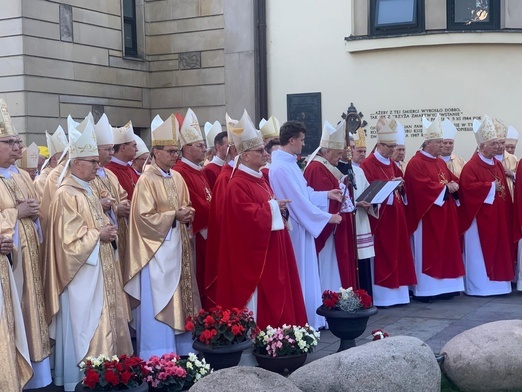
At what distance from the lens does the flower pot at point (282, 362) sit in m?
6.84

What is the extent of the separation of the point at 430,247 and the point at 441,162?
3.64 feet

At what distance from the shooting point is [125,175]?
9.12 metres

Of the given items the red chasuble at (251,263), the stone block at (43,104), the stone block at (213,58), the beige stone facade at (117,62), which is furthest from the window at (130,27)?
the red chasuble at (251,263)

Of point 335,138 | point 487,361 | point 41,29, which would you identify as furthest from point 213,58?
point 487,361

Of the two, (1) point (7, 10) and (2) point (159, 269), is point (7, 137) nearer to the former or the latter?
(2) point (159, 269)

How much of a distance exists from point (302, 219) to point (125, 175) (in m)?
2.00

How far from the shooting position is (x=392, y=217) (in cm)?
1005

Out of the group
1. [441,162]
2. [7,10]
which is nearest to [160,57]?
[7,10]

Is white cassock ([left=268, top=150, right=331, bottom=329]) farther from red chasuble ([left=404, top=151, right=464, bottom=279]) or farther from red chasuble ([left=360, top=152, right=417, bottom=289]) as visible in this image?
red chasuble ([left=404, top=151, right=464, bottom=279])

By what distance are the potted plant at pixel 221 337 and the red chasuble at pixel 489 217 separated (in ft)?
15.9

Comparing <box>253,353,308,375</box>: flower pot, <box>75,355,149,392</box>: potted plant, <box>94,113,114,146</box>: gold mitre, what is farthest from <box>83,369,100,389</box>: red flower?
<box>94,113,114,146</box>: gold mitre

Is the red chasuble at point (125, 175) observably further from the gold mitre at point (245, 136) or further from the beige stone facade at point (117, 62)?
the beige stone facade at point (117, 62)

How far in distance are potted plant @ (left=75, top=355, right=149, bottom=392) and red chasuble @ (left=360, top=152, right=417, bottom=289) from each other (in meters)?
4.80

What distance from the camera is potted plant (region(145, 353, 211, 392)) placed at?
5.93m
